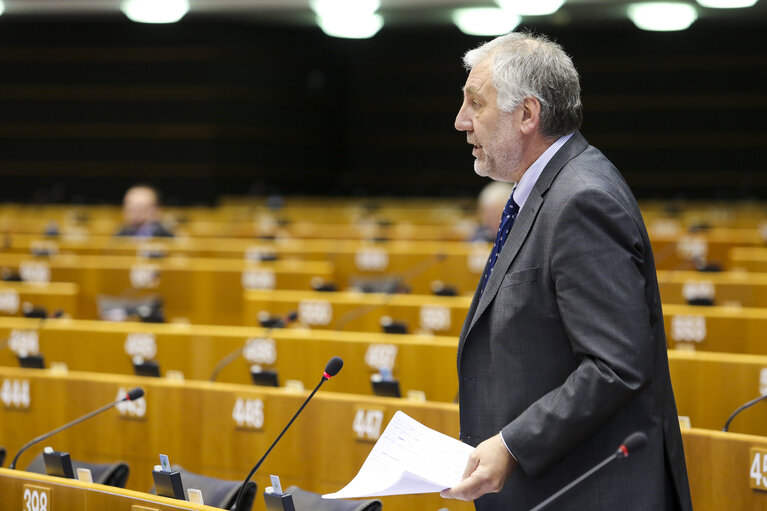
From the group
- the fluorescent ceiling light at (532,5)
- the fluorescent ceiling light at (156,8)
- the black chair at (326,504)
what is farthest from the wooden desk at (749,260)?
the fluorescent ceiling light at (156,8)

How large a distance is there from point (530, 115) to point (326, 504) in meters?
1.12

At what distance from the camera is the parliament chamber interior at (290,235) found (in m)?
3.51

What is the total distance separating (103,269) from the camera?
22.3 feet

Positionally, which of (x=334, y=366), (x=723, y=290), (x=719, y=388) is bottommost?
(x=719, y=388)

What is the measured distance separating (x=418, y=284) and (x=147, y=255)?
2.09m

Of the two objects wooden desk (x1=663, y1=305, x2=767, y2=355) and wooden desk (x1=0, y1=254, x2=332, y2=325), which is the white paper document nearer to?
wooden desk (x1=663, y1=305, x2=767, y2=355)

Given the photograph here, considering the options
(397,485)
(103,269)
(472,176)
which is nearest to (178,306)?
(103,269)

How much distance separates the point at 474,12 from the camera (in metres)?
→ 11.1

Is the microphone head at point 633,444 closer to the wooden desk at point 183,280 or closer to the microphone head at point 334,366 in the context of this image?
the microphone head at point 334,366

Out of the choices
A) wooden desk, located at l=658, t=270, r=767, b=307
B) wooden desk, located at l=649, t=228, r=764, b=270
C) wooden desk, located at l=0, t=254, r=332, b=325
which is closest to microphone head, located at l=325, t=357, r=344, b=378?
wooden desk, located at l=658, t=270, r=767, b=307

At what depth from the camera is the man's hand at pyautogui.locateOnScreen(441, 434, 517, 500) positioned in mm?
1640

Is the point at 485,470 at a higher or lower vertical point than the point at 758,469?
higher

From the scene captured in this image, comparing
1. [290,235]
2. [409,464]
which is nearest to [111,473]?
[409,464]

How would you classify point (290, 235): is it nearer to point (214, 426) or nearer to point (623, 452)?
point (214, 426)
